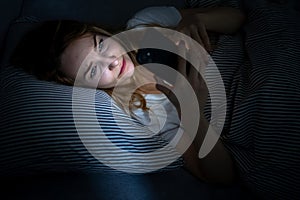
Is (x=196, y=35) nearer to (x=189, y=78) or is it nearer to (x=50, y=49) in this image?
(x=189, y=78)

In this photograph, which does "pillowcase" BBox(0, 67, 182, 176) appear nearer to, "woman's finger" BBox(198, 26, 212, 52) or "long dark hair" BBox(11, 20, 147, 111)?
"long dark hair" BBox(11, 20, 147, 111)

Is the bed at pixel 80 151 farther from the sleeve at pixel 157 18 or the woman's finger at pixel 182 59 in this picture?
the sleeve at pixel 157 18

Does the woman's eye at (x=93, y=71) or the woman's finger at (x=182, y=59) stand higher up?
the woman's finger at (x=182, y=59)

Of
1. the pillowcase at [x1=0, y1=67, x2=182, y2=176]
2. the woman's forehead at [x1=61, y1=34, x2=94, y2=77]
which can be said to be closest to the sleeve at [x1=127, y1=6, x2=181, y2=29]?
the woman's forehead at [x1=61, y1=34, x2=94, y2=77]

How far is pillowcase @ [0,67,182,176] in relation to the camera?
851 mm

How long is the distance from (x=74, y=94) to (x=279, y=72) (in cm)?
48

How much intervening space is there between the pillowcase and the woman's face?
0.08 meters

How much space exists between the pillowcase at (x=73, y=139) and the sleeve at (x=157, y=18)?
31 centimetres

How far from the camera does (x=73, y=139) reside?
85cm

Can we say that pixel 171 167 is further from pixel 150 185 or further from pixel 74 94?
pixel 74 94

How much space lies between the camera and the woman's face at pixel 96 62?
3.18ft

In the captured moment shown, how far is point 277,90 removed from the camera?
0.85m

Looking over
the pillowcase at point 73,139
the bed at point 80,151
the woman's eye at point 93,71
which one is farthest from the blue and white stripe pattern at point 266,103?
the woman's eye at point 93,71

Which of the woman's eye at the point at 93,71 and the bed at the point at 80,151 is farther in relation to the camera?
the woman's eye at the point at 93,71
